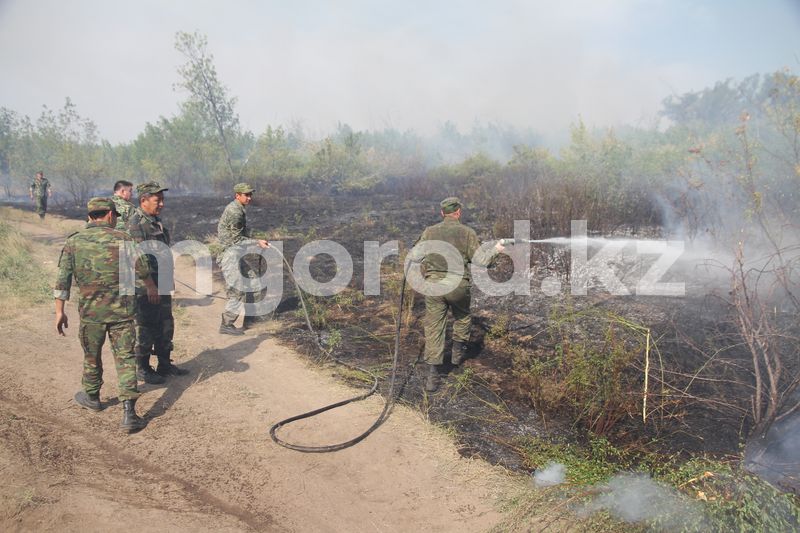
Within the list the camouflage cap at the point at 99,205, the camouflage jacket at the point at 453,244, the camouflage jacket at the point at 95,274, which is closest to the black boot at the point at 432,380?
the camouflage jacket at the point at 453,244

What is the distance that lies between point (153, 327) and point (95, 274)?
104 cm

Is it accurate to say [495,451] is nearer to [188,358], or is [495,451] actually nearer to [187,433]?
[187,433]

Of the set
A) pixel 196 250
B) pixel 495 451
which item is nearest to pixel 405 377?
pixel 495 451

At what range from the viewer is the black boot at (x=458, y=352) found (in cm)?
521

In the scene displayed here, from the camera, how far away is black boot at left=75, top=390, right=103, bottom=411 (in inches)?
161

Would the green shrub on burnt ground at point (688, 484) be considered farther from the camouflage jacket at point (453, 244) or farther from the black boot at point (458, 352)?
the camouflage jacket at point (453, 244)

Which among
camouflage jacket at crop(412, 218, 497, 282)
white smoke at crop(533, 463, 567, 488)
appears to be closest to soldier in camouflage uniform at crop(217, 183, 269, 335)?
camouflage jacket at crop(412, 218, 497, 282)

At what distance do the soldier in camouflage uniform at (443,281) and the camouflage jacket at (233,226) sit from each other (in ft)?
8.90

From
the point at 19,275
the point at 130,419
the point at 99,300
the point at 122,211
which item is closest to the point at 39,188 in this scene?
the point at 19,275

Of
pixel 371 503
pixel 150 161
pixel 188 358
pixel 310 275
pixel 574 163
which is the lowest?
pixel 371 503

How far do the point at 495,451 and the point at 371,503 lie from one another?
1.16 meters

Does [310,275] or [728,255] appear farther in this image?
[310,275]

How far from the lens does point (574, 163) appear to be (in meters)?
15.8

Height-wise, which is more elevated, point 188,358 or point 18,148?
point 18,148
